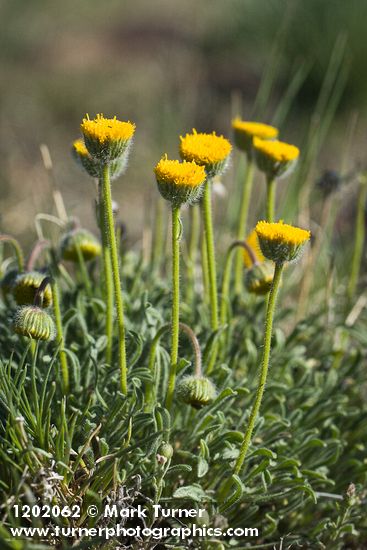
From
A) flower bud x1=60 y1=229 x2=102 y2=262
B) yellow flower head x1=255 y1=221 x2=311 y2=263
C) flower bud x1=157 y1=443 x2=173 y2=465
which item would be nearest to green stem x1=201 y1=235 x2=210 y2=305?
flower bud x1=60 y1=229 x2=102 y2=262

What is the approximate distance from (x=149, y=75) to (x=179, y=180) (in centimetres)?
992

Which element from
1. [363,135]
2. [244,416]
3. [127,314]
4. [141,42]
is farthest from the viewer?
[141,42]

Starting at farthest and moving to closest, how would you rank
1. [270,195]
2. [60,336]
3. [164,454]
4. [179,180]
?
[270,195]
[60,336]
[164,454]
[179,180]

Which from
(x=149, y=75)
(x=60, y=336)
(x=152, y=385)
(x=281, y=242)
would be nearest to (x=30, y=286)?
(x=60, y=336)

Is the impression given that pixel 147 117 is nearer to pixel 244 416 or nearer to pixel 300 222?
pixel 300 222

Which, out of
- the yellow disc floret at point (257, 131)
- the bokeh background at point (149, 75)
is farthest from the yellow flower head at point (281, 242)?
the bokeh background at point (149, 75)

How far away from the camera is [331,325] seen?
3.26m

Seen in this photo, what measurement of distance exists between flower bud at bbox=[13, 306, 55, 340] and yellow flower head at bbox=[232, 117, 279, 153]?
1098mm

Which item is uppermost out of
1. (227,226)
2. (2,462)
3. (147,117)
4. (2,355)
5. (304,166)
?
(147,117)

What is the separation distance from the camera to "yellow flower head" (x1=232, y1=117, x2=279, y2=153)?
2676mm

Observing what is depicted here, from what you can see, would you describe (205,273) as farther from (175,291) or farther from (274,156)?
(175,291)

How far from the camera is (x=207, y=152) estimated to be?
2141 millimetres

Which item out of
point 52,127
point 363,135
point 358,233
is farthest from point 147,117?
point 358,233

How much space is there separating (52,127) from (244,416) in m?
8.10
